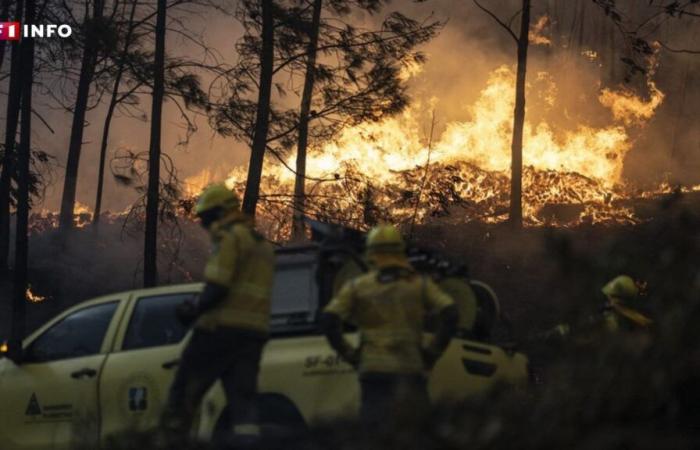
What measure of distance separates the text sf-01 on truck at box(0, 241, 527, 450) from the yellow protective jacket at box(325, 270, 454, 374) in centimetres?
49

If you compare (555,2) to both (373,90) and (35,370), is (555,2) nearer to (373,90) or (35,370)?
(373,90)

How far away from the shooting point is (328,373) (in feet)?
23.4

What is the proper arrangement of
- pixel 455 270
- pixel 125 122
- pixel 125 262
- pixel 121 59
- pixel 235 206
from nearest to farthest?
pixel 235 206
pixel 455 270
pixel 121 59
pixel 125 262
pixel 125 122

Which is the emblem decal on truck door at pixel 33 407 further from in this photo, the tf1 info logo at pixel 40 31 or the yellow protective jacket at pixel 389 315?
the tf1 info logo at pixel 40 31

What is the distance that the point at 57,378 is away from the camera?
27.6 feet

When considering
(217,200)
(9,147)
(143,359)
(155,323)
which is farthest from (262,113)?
(217,200)

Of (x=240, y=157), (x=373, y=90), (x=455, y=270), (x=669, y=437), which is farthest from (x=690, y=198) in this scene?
(x=669, y=437)

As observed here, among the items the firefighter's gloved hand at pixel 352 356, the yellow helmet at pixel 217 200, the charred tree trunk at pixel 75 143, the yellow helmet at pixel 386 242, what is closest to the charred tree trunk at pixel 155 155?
the charred tree trunk at pixel 75 143

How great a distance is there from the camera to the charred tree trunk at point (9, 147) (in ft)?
70.3

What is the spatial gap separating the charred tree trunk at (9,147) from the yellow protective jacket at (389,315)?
15.3 m

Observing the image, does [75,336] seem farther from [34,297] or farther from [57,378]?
[34,297]

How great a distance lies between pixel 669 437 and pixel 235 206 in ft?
12.5

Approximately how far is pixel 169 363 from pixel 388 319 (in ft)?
6.60

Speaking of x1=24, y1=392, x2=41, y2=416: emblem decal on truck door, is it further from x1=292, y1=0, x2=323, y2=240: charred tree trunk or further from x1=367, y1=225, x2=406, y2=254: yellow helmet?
x1=292, y1=0, x2=323, y2=240: charred tree trunk
